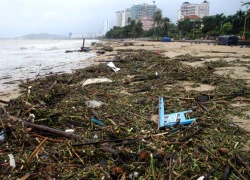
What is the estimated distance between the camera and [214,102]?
589 centimetres

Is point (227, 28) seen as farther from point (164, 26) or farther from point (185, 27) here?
point (164, 26)

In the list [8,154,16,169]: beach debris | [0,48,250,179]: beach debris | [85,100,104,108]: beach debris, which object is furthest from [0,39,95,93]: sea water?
[8,154,16,169]: beach debris

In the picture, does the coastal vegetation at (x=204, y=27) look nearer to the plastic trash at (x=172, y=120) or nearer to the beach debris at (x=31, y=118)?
the plastic trash at (x=172, y=120)

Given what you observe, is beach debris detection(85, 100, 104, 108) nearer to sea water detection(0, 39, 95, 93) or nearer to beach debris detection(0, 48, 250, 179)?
beach debris detection(0, 48, 250, 179)

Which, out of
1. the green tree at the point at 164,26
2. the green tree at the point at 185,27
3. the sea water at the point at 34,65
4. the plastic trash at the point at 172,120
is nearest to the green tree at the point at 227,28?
the green tree at the point at 185,27

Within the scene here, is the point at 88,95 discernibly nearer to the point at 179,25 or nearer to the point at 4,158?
the point at 4,158

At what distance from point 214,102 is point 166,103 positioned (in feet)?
4.05

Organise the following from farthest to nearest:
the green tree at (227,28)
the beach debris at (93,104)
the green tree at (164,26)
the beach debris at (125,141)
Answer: the green tree at (164,26)
the green tree at (227,28)
the beach debris at (93,104)
the beach debris at (125,141)

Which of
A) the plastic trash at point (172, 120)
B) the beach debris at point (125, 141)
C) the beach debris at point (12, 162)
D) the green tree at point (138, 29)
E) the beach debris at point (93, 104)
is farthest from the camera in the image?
the green tree at point (138, 29)

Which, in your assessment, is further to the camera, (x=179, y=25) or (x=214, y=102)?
(x=179, y=25)

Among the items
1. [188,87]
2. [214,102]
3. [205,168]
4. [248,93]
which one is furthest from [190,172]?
[188,87]

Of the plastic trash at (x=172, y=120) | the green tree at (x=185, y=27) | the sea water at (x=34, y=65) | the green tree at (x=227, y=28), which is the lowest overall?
the plastic trash at (x=172, y=120)

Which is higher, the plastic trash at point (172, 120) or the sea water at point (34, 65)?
the sea water at point (34, 65)

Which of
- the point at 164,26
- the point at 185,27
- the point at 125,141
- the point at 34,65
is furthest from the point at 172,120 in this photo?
the point at 164,26
